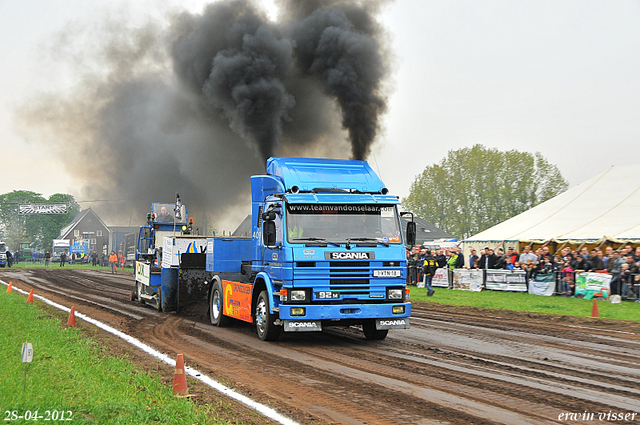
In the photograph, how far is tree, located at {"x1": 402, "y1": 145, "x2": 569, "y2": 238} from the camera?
72.4m

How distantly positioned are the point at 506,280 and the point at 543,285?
5.53ft

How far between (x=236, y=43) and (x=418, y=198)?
2457 inches

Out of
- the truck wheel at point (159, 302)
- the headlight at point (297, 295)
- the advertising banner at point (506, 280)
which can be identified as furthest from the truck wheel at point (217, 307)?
the advertising banner at point (506, 280)

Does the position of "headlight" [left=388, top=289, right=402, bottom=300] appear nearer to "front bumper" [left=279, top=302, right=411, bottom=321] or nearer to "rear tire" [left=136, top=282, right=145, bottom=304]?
"front bumper" [left=279, top=302, right=411, bottom=321]

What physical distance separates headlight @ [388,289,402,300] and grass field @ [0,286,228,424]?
444 cm

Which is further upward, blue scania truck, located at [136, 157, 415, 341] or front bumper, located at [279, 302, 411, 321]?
blue scania truck, located at [136, 157, 415, 341]

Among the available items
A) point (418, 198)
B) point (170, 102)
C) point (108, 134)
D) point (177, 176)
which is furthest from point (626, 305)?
point (418, 198)

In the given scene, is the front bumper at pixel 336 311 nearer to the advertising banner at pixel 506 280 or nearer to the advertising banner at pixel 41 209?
the advertising banner at pixel 506 280

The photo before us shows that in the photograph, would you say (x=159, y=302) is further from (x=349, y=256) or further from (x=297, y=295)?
(x=349, y=256)

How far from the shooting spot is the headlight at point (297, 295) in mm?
9508

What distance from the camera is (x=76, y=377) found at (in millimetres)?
6777

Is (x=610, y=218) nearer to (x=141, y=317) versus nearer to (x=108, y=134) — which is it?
(x=141, y=317)

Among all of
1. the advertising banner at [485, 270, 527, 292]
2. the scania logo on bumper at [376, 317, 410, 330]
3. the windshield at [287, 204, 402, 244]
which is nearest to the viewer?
the windshield at [287, 204, 402, 244]

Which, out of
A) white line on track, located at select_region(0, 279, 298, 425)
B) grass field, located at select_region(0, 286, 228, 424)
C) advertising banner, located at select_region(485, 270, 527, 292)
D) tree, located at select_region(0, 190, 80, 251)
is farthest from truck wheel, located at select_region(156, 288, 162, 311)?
tree, located at select_region(0, 190, 80, 251)
